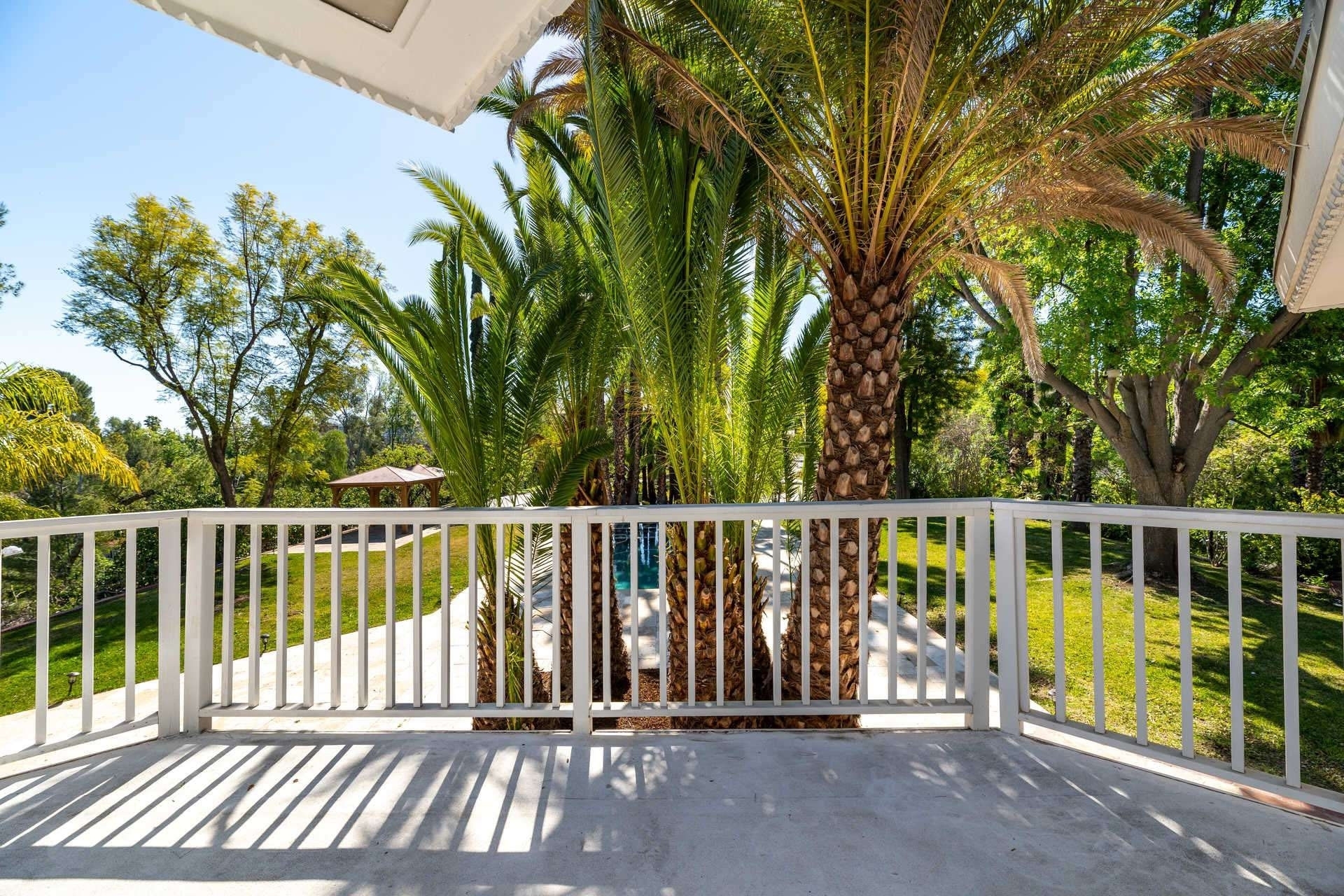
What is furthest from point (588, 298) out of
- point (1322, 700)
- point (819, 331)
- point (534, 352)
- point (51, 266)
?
point (51, 266)

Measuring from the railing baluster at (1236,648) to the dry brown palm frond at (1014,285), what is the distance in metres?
2.79

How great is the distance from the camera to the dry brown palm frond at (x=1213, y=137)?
3709 millimetres

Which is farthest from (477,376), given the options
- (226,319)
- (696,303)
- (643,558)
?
(226,319)

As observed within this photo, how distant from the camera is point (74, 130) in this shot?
1769cm

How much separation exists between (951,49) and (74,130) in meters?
25.6

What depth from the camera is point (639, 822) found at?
2.00 m

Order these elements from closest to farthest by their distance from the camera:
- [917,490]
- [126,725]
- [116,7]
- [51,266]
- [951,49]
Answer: [126,725] < [951,49] < [116,7] < [51,266] < [917,490]

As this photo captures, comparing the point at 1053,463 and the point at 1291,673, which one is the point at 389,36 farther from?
the point at 1053,463

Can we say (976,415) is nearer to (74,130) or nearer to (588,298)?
(588,298)

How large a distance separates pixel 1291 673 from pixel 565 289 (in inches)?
172

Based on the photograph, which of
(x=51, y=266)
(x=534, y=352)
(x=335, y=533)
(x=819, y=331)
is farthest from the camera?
(x=51, y=266)

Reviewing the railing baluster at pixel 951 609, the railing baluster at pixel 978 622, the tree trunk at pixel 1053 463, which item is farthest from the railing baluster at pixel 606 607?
the tree trunk at pixel 1053 463

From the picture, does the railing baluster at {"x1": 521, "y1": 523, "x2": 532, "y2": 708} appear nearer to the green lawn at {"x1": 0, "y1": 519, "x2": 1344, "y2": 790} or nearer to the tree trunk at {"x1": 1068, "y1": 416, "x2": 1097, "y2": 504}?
the green lawn at {"x1": 0, "y1": 519, "x2": 1344, "y2": 790}

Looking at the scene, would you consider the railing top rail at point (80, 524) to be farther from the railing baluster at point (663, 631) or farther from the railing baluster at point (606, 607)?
the railing baluster at point (663, 631)
